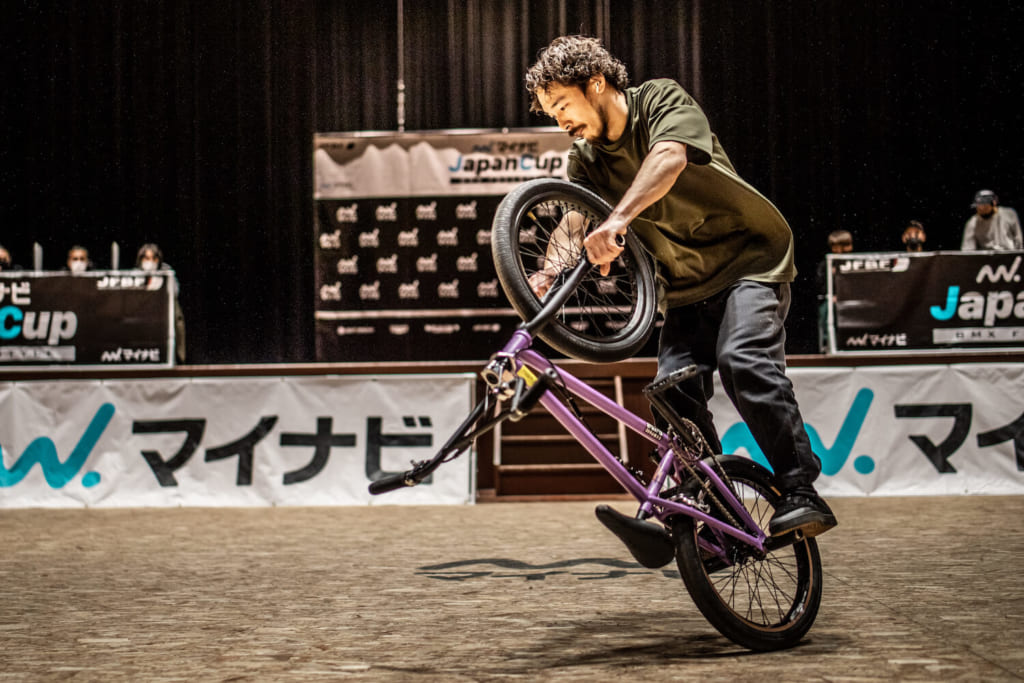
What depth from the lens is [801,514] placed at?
2.46m

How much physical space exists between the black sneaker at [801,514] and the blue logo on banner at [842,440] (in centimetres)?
455

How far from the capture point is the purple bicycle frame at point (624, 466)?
2.44 meters

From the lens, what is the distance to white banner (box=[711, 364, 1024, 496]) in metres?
6.95

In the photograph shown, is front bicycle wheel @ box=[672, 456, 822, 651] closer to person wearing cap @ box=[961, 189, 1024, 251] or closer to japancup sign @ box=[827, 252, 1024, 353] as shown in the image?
japancup sign @ box=[827, 252, 1024, 353]

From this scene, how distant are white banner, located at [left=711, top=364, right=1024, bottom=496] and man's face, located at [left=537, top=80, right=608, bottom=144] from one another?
4.46m

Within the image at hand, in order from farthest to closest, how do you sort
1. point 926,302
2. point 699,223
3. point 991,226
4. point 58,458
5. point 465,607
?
point 991,226 → point 926,302 → point 58,458 → point 465,607 → point 699,223

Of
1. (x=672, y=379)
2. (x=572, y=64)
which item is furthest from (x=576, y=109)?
(x=672, y=379)

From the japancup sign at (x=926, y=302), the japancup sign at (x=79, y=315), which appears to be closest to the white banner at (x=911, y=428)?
the japancup sign at (x=926, y=302)

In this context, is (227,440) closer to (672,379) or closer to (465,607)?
(465,607)

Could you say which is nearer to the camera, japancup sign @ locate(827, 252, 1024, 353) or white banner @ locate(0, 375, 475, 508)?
white banner @ locate(0, 375, 475, 508)

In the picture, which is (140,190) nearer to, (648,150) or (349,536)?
(349,536)

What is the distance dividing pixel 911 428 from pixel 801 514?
16.9 feet

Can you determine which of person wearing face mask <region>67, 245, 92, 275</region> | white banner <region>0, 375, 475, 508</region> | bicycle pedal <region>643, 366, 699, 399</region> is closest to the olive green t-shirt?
bicycle pedal <region>643, 366, 699, 399</region>

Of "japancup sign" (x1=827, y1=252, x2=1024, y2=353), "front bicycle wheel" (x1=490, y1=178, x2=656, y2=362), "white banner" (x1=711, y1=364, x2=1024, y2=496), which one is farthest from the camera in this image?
"japancup sign" (x1=827, y1=252, x2=1024, y2=353)
